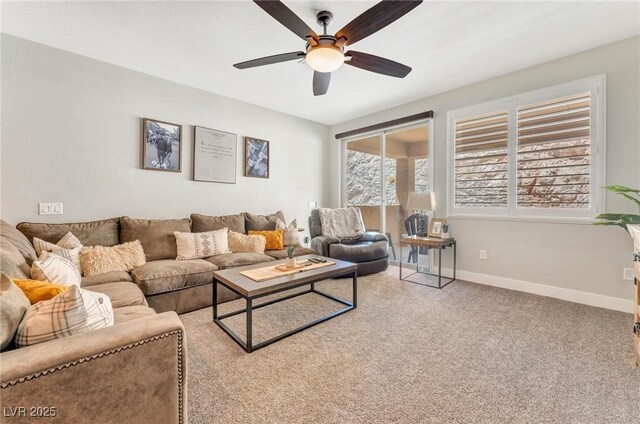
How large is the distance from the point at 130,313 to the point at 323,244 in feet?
8.22

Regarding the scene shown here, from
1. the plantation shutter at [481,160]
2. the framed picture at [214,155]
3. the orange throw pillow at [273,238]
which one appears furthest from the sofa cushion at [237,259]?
the plantation shutter at [481,160]

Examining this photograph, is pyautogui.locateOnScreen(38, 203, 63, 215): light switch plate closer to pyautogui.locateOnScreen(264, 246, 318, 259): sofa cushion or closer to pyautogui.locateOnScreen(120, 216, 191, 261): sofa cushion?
pyautogui.locateOnScreen(120, 216, 191, 261): sofa cushion

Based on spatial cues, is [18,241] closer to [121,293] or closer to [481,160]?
[121,293]

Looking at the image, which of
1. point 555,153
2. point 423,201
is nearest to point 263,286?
point 423,201

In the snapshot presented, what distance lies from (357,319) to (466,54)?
9.59 ft

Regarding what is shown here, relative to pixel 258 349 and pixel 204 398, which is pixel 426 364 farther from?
pixel 204 398

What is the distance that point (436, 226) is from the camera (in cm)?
375

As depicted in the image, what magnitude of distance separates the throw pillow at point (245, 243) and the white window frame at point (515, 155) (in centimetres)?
267

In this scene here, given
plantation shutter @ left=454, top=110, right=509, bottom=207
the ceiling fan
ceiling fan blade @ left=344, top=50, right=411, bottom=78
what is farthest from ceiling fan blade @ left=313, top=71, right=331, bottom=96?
plantation shutter @ left=454, top=110, right=509, bottom=207

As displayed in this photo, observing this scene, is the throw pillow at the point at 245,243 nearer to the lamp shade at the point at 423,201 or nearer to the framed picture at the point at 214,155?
the framed picture at the point at 214,155

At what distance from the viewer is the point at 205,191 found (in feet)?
12.5

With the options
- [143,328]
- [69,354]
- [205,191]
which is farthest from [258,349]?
[205,191]

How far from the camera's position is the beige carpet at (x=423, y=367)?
55.5 inches

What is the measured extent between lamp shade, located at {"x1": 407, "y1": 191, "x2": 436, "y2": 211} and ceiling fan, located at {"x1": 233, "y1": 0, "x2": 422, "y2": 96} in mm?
1768
